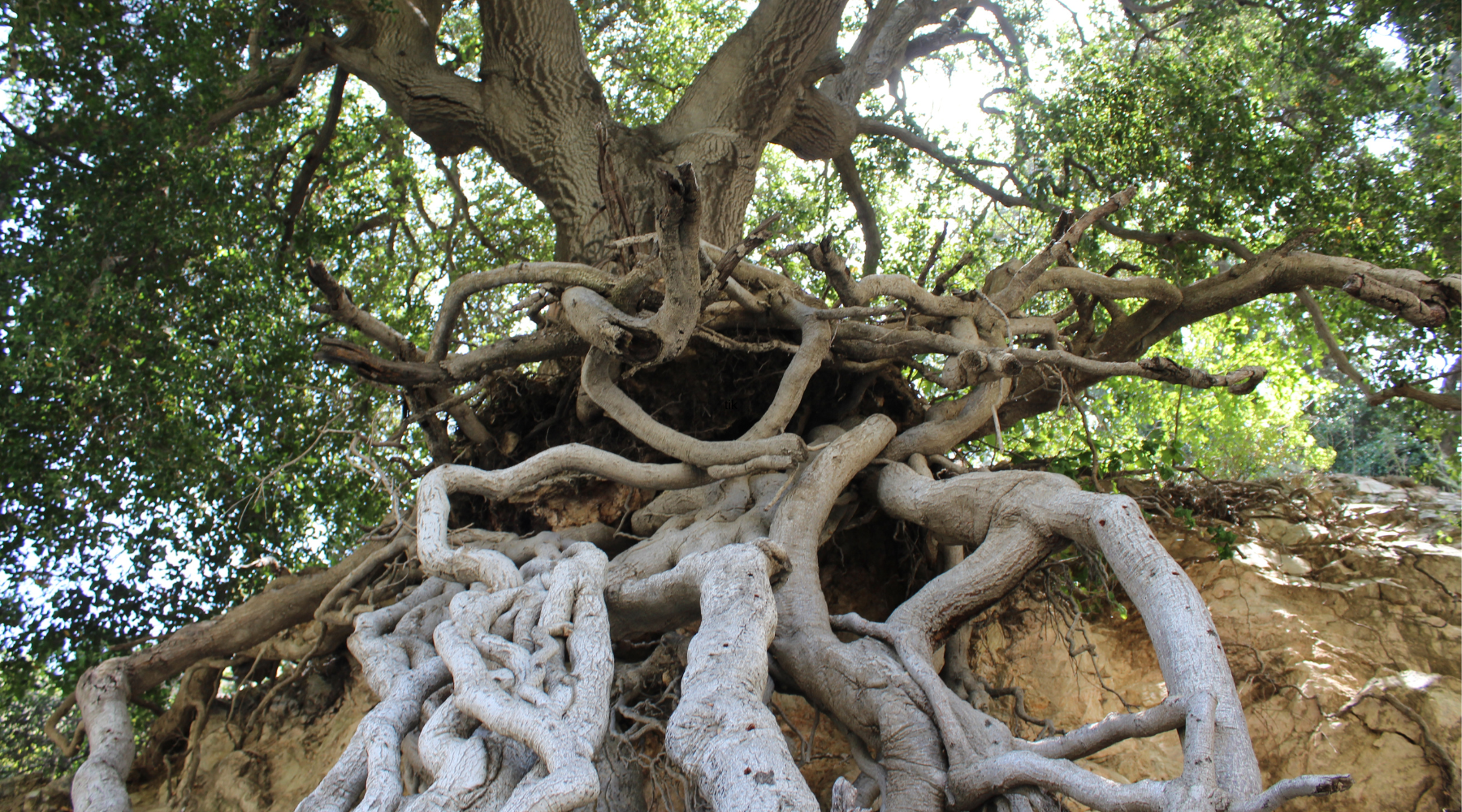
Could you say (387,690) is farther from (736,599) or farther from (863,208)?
(863,208)

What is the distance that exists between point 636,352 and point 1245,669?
3.53 m

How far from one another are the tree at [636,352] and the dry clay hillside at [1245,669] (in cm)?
47

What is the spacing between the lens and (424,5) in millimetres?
6371

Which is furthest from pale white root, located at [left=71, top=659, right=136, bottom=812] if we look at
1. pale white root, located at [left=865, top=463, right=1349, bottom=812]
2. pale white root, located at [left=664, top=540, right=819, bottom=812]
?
pale white root, located at [left=865, top=463, right=1349, bottom=812]

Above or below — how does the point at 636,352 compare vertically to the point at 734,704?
above

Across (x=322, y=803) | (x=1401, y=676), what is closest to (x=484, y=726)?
(x=322, y=803)

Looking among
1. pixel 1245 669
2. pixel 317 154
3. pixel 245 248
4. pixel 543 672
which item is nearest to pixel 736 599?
pixel 543 672

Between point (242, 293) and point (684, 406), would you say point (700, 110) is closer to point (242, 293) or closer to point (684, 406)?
point (684, 406)

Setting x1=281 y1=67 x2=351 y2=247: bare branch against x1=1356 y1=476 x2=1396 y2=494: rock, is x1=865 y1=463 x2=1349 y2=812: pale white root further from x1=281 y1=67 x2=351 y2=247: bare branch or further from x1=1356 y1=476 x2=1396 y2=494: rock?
x1=281 y1=67 x2=351 y2=247: bare branch

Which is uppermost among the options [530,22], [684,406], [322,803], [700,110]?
[530,22]

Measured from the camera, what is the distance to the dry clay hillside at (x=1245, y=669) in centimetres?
381

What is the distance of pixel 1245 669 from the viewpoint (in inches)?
164

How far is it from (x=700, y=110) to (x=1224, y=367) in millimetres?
7538

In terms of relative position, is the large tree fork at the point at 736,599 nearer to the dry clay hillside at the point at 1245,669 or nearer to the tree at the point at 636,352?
the tree at the point at 636,352
